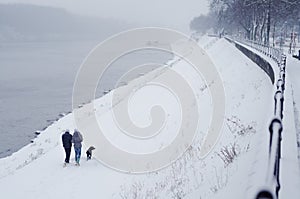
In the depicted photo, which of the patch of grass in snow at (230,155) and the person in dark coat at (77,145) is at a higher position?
the person in dark coat at (77,145)

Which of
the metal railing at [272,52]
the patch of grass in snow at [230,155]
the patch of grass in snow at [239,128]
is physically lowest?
the patch of grass in snow at [230,155]

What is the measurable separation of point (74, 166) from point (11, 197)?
10.2 ft

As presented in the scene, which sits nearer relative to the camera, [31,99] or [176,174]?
[176,174]

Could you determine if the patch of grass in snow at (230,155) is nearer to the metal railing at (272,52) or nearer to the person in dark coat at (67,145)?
the person in dark coat at (67,145)

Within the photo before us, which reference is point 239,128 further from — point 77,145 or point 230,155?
point 77,145

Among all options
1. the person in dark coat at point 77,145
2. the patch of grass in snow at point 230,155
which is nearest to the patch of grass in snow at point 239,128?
the patch of grass in snow at point 230,155

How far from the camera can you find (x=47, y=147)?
23.4m

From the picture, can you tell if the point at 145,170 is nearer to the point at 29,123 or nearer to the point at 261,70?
the point at 261,70

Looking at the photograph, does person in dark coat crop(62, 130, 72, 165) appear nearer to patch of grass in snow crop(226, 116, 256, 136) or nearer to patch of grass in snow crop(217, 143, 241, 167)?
patch of grass in snow crop(226, 116, 256, 136)

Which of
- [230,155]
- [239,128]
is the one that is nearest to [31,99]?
[239,128]

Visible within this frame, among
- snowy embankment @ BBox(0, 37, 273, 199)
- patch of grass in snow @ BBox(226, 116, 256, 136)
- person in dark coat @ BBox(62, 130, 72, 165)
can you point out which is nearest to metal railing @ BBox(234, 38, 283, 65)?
snowy embankment @ BBox(0, 37, 273, 199)

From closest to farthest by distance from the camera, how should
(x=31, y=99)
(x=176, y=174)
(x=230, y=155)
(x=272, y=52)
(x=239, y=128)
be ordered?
1. (x=230, y=155)
2. (x=176, y=174)
3. (x=239, y=128)
4. (x=272, y=52)
5. (x=31, y=99)

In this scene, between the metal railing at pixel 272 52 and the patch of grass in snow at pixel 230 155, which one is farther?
the metal railing at pixel 272 52

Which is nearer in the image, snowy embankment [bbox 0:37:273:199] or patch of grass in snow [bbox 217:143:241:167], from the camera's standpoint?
snowy embankment [bbox 0:37:273:199]
